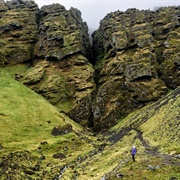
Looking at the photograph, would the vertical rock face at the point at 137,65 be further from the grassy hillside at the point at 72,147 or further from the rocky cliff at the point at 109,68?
the grassy hillside at the point at 72,147

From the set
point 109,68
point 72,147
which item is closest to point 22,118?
point 72,147

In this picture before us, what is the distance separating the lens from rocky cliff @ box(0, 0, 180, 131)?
14625 cm

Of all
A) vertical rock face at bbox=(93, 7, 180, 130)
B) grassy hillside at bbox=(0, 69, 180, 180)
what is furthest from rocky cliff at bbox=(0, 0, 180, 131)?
grassy hillside at bbox=(0, 69, 180, 180)

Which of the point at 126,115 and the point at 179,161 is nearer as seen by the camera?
the point at 179,161

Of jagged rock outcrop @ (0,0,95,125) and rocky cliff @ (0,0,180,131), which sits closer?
rocky cliff @ (0,0,180,131)

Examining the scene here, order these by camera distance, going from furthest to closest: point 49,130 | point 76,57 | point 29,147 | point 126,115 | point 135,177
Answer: point 76,57
point 126,115
point 49,130
point 29,147
point 135,177

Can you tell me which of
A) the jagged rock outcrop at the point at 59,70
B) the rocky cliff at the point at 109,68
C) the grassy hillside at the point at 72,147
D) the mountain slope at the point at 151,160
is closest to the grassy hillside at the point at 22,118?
the grassy hillside at the point at 72,147

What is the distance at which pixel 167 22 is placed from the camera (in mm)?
186125

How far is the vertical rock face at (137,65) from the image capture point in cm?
14400

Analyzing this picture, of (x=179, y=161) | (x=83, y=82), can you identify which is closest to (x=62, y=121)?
(x=83, y=82)

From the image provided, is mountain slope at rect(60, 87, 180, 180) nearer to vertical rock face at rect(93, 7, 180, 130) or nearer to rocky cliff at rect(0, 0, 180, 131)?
vertical rock face at rect(93, 7, 180, 130)

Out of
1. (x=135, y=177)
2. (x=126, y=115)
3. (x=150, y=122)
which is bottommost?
(x=126, y=115)

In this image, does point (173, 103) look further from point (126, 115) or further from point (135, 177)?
point (135, 177)

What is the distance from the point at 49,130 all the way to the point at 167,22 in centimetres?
12852
